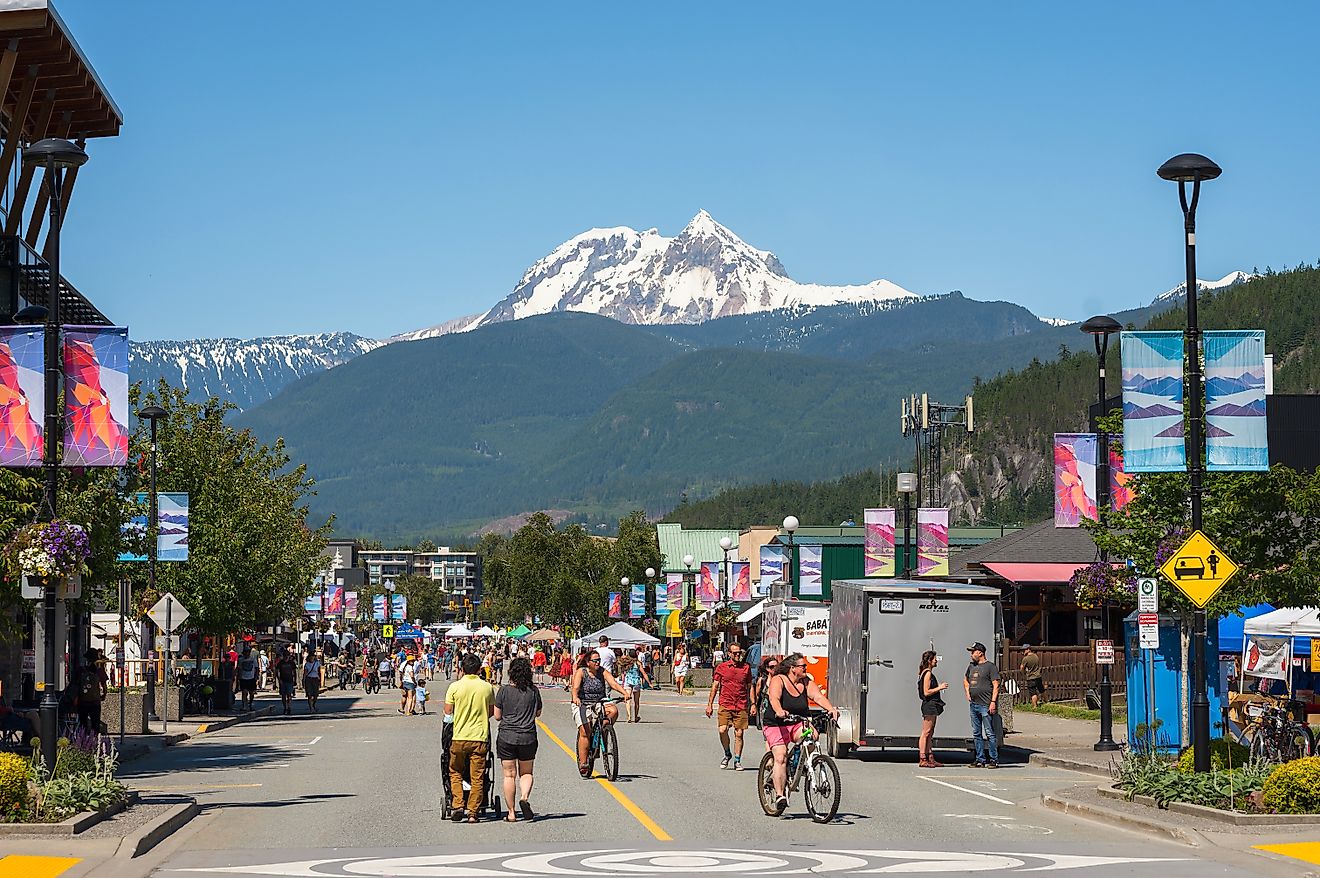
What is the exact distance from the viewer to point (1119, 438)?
28719 mm

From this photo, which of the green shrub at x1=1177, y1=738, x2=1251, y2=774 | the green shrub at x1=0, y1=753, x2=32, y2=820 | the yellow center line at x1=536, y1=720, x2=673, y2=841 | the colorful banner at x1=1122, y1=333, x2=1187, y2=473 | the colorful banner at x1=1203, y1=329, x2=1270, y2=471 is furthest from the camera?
the colorful banner at x1=1122, y1=333, x2=1187, y2=473

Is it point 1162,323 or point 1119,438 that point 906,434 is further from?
point 1162,323

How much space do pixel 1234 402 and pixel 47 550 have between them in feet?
45.7

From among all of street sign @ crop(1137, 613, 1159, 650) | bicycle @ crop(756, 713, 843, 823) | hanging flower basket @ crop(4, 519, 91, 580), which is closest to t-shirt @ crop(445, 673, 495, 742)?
bicycle @ crop(756, 713, 843, 823)

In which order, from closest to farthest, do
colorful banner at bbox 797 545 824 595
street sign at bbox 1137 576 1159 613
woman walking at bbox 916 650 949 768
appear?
street sign at bbox 1137 576 1159 613
woman walking at bbox 916 650 949 768
colorful banner at bbox 797 545 824 595

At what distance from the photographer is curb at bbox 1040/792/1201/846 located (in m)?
17.4

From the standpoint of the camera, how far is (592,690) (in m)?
24.3

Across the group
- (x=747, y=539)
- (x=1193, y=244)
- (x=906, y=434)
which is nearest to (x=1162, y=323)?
(x=747, y=539)

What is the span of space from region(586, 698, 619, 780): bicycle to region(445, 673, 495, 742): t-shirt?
5.37 meters

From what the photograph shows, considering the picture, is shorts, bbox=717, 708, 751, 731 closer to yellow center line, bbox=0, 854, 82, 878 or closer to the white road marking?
the white road marking

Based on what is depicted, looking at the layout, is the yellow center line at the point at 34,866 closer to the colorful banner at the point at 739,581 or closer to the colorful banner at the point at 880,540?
the colorful banner at the point at 880,540

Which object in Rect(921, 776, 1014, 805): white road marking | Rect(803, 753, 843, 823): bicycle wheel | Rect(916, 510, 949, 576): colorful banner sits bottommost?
Rect(921, 776, 1014, 805): white road marking

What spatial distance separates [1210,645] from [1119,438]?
3.68 m

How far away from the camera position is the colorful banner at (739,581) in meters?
67.1
